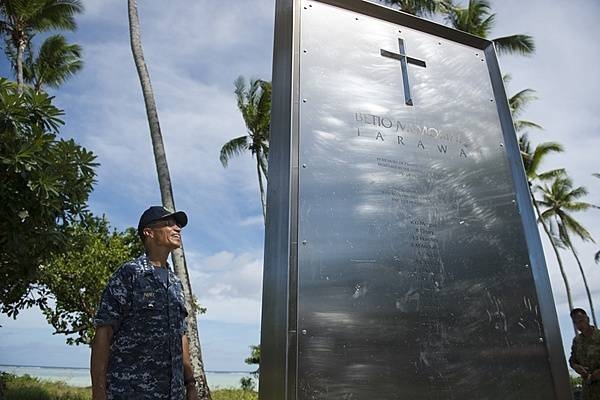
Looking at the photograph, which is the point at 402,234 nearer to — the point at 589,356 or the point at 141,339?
the point at 141,339

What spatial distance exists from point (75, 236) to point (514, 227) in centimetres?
881

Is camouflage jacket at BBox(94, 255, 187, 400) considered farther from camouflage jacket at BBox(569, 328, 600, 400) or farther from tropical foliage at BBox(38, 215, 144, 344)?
tropical foliage at BBox(38, 215, 144, 344)

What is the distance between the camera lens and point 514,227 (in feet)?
8.82

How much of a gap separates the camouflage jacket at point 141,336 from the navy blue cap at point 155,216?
28 centimetres

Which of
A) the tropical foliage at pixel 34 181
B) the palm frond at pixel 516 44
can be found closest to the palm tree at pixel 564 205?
the palm frond at pixel 516 44

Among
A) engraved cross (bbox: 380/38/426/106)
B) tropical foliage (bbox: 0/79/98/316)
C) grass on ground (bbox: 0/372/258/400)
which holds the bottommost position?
grass on ground (bbox: 0/372/258/400)

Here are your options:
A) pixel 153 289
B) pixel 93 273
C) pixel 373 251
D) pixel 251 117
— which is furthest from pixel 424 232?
pixel 251 117

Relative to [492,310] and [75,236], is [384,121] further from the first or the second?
[75,236]

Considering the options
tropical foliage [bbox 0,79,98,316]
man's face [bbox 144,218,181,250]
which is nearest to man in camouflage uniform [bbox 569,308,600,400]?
man's face [bbox 144,218,181,250]

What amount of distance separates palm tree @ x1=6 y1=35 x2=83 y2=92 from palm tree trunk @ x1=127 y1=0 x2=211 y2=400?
1029 cm

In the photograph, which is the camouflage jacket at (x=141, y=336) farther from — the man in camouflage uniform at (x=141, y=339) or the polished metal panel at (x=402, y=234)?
the polished metal panel at (x=402, y=234)

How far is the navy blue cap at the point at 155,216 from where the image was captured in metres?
2.97

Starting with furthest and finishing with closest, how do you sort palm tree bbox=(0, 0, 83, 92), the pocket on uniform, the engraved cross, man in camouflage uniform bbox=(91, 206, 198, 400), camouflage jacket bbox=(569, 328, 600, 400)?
palm tree bbox=(0, 0, 83, 92) < camouflage jacket bbox=(569, 328, 600, 400) < the engraved cross < the pocket on uniform < man in camouflage uniform bbox=(91, 206, 198, 400)

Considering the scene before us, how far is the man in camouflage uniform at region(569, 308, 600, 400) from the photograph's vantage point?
5.77m
